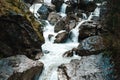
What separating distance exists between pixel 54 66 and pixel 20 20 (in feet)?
9.84

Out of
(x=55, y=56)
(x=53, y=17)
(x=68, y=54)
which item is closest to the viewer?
(x=68, y=54)

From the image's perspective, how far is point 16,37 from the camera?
14.2m

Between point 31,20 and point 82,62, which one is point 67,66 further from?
point 31,20

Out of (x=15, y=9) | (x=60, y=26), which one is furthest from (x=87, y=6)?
(x=15, y=9)

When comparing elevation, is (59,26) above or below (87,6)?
below

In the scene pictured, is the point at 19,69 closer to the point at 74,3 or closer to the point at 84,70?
the point at 84,70

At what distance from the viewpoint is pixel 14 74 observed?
37.4 feet

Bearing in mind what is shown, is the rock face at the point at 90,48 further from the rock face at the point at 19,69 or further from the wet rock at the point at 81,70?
the rock face at the point at 19,69

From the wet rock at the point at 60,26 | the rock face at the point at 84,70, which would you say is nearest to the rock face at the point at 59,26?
the wet rock at the point at 60,26

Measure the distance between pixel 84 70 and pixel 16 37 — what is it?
416cm

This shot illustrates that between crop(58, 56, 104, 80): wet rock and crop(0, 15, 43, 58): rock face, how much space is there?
2465 mm

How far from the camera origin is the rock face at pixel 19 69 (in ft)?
37.4

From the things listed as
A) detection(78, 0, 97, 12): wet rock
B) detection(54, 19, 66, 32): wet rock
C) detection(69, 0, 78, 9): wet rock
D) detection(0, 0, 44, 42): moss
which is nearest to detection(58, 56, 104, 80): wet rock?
detection(0, 0, 44, 42): moss

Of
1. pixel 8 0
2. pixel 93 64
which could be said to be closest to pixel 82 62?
pixel 93 64
